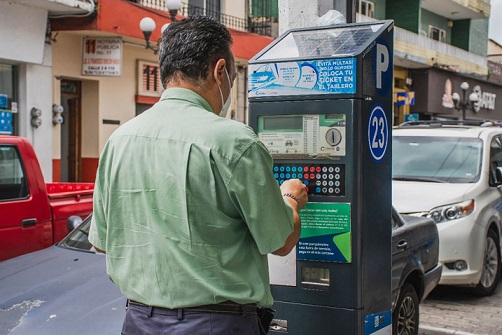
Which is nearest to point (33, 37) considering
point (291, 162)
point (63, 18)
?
point (63, 18)

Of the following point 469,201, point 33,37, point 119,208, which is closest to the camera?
point 119,208

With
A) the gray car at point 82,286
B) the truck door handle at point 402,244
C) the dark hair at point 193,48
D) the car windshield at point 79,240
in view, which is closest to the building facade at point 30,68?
the car windshield at point 79,240

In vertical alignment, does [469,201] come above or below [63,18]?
below

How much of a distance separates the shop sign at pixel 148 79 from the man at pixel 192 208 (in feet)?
46.7

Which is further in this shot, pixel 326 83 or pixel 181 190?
pixel 326 83

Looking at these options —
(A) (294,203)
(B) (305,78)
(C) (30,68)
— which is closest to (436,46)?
(C) (30,68)

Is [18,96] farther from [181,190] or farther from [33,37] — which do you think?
[181,190]

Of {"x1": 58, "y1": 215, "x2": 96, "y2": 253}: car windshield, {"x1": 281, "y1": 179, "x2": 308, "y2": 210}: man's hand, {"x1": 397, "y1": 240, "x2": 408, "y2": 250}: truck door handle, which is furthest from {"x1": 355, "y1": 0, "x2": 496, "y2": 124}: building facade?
{"x1": 281, "y1": 179, "x2": 308, "y2": 210}: man's hand

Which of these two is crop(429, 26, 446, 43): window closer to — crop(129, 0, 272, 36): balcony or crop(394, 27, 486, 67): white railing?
crop(394, 27, 486, 67): white railing

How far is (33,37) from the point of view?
13.4m

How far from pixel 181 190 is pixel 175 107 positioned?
0.31 meters

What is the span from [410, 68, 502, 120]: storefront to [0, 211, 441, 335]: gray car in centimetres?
2202

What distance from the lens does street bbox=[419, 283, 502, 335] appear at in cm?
598

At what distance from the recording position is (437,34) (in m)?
30.5
